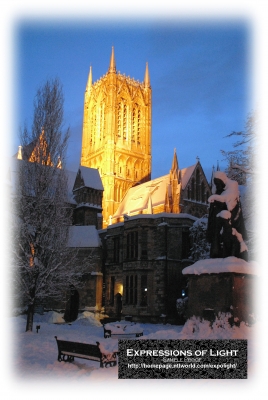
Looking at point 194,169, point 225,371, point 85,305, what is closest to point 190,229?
point 85,305

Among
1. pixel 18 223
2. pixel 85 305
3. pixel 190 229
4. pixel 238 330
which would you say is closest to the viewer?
pixel 238 330

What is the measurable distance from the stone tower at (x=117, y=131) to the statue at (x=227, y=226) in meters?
57.9

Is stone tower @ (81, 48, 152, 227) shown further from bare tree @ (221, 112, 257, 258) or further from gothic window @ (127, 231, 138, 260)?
bare tree @ (221, 112, 257, 258)

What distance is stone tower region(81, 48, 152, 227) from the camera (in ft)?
243

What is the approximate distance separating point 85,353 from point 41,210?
11.1 metres

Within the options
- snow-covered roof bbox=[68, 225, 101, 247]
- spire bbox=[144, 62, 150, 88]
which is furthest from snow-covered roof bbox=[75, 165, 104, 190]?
spire bbox=[144, 62, 150, 88]

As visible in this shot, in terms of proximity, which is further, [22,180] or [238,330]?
[22,180]

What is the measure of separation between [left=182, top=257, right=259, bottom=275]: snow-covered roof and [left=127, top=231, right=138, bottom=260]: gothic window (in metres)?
24.4

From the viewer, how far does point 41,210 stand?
71.0 ft

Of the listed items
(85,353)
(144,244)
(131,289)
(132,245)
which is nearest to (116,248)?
(132,245)

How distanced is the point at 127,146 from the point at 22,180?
56677mm

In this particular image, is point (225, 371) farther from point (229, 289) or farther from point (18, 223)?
point (18, 223)

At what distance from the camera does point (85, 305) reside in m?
38.3

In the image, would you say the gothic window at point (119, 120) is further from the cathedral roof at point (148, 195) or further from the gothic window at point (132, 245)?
the gothic window at point (132, 245)
